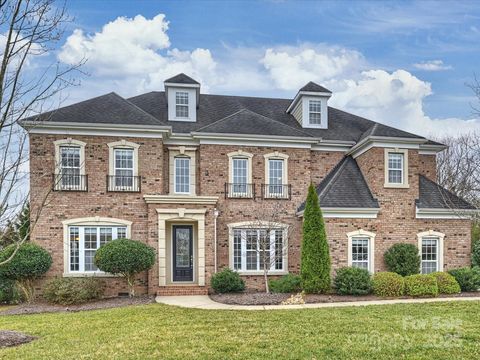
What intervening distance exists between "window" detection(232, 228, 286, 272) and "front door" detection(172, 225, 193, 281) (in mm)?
1900

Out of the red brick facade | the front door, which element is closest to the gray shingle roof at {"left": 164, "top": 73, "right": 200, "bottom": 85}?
the red brick facade

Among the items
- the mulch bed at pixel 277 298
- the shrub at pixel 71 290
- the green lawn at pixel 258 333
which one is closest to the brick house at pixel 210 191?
the shrub at pixel 71 290

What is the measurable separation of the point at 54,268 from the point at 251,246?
7754 mm

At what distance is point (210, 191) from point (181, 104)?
15.2 feet

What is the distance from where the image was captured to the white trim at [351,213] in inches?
614

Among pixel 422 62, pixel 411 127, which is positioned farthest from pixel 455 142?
pixel 422 62

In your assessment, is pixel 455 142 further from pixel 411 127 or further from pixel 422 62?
pixel 422 62

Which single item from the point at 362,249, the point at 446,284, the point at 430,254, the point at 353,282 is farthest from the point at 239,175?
the point at 446,284

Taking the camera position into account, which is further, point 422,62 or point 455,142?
point 455,142

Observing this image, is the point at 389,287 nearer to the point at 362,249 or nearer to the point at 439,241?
the point at 362,249

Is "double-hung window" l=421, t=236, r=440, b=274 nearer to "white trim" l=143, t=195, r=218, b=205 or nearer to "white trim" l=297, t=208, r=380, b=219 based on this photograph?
"white trim" l=297, t=208, r=380, b=219

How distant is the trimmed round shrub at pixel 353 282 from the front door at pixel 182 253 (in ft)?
20.6

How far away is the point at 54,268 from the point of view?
14977mm

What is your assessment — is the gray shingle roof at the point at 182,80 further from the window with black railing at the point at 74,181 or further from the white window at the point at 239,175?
the window with black railing at the point at 74,181
